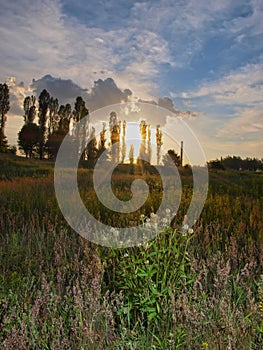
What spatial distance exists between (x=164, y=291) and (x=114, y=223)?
118 inches

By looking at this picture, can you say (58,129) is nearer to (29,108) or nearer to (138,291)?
(29,108)

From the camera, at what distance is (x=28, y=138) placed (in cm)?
3672

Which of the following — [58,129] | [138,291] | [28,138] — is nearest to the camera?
[138,291]

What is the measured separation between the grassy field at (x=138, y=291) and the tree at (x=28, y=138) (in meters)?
30.4

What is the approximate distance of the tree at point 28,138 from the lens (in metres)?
36.7

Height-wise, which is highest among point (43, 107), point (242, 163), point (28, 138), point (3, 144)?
point (43, 107)

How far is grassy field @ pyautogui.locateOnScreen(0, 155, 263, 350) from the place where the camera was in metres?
2.57

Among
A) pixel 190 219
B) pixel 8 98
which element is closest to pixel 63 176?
pixel 190 219

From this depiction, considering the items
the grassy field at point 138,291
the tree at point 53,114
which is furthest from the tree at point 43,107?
the grassy field at point 138,291

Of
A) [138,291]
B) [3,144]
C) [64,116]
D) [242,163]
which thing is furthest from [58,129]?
[138,291]

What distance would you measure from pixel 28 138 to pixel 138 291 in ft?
116

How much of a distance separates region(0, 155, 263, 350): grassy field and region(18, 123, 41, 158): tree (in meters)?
30.4

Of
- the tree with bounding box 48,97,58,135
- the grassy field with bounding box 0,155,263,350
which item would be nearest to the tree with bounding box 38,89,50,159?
the tree with bounding box 48,97,58,135

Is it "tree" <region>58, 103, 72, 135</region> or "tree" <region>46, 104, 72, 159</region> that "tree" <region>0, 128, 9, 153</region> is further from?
"tree" <region>58, 103, 72, 135</region>
